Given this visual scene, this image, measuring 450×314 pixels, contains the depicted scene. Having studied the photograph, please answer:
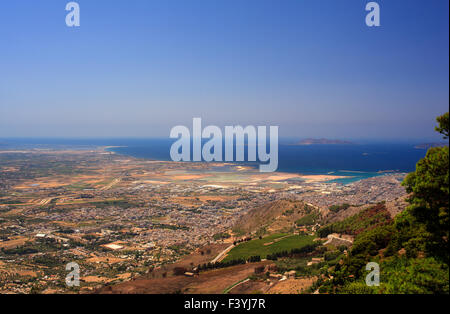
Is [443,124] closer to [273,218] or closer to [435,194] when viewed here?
[435,194]

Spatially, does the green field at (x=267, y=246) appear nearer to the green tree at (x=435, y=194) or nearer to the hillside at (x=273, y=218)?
the hillside at (x=273, y=218)

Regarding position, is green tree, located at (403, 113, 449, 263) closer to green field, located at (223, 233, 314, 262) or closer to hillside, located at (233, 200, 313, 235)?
green field, located at (223, 233, 314, 262)

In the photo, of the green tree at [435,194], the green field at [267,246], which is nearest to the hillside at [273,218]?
the green field at [267,246]

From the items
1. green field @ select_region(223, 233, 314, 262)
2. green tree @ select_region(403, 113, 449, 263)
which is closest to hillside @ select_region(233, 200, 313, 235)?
green field @ select_region(223, 233, 314, 262)

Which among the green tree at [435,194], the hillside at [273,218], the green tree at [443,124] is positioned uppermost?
the green tree at [443,124]

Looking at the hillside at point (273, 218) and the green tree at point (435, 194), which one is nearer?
the green tree at point (435, 194)

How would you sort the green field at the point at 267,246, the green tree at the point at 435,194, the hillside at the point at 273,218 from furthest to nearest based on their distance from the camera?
the hillside at the point at 273,218 → the green field at the point at 267,246 → the green tree at the point at 435,194

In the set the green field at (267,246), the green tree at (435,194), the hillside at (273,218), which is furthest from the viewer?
the hillside at (273,218)

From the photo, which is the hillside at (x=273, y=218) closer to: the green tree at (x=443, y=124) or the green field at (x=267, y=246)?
the green field at (x=267, y=246)

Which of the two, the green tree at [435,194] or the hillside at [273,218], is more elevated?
the green tree at [435,194]
